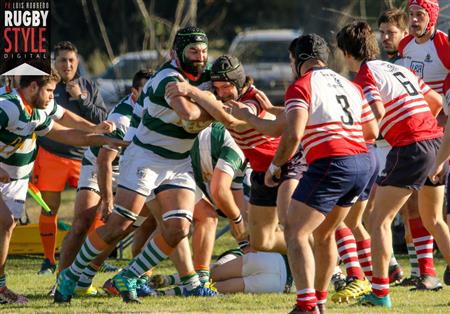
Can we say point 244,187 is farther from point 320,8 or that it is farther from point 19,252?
point 320,8

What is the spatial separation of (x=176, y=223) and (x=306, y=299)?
1.56 meters

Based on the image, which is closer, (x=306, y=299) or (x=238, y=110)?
(x=306, y=299)

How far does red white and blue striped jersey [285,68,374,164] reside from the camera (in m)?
7.38

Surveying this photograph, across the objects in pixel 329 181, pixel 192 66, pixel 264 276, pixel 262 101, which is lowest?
pixel 264 276

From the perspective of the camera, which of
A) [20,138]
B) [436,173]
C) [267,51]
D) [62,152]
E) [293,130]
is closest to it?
[293,130]

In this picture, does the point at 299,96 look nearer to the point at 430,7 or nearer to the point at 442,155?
the point at 442,155

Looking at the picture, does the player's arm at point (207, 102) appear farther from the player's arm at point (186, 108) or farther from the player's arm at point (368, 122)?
the player's arm at point (368, 122)

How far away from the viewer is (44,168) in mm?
11930

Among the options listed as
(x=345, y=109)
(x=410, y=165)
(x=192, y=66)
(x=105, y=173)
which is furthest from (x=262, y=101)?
(x=345, y=109)

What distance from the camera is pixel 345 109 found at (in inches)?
296

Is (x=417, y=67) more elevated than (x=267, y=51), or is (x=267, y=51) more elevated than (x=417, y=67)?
(x=417, y=67)

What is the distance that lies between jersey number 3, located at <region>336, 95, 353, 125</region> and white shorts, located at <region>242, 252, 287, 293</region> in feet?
6.67

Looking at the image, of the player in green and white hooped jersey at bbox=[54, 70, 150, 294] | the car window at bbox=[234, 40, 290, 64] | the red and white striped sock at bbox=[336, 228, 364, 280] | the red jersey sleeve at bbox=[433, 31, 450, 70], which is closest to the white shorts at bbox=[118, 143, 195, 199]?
the player in green and white hooped jersey at bbox=[54, 70, 150, 294]

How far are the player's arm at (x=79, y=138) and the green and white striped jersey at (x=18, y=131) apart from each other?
82mm
